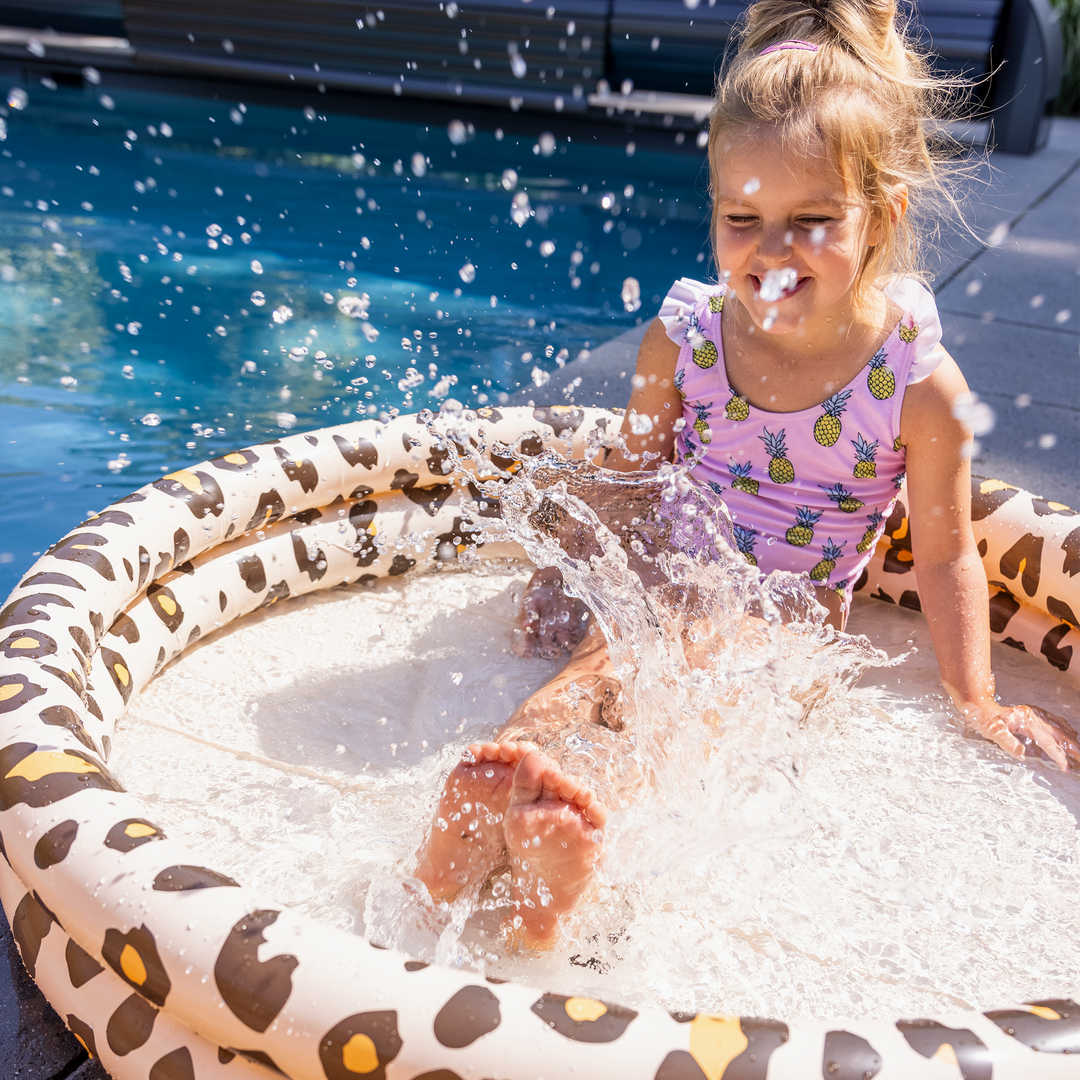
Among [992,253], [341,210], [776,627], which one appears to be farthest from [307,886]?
[341,210]

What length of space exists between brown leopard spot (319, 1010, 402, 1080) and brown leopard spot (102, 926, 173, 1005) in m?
0.20

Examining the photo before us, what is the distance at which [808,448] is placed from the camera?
73.4 inches

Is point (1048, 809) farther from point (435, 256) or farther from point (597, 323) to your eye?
point (435, 256)

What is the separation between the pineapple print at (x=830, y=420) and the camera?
181 cm

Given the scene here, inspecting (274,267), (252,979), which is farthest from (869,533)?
(274,267)

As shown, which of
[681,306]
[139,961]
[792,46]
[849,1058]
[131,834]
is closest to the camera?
[849,1058]

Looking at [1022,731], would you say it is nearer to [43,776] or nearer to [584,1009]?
[584,1009]

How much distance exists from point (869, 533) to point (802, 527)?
148 millimetres

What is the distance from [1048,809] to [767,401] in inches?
32.0

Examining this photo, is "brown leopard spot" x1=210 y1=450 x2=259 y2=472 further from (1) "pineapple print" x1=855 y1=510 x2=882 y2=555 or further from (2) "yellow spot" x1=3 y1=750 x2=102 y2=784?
(1) "pineapple print" x1=855 y1=510 x2=882 y2=555

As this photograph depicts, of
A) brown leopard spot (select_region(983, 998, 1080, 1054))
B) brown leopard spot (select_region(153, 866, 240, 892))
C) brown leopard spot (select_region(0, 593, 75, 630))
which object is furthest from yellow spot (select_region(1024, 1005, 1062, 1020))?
brown leopard spot (select_region(0, 593, 75, 630))

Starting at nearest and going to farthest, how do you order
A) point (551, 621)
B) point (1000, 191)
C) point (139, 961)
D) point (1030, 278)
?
point (139, 961) < point (551, 621) < point (1030, 278) < point (1000, 191)

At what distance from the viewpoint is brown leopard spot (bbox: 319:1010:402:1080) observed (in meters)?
1.00

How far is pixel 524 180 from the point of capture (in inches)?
267
